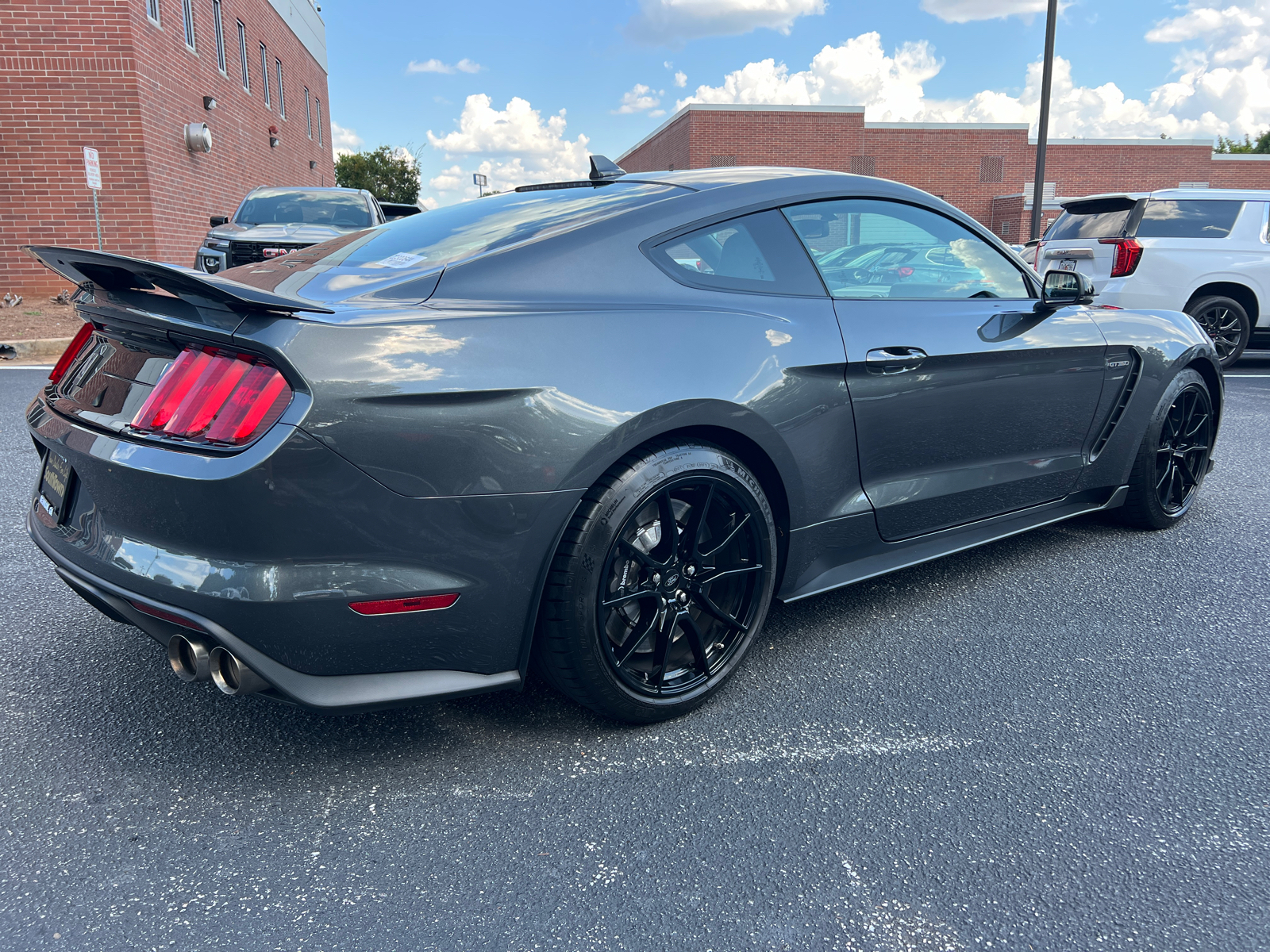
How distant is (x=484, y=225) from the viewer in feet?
8.68

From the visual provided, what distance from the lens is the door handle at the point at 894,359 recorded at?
274 cm

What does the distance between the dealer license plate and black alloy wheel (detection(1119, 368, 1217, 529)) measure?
3.81 meters

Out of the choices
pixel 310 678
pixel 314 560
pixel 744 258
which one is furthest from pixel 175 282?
pixel 744 258

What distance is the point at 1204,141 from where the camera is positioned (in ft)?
132

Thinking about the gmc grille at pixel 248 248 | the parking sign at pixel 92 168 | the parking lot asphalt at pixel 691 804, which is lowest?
the parking lot asphalt at pixel 691 804

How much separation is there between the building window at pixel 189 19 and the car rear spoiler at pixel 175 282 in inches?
711

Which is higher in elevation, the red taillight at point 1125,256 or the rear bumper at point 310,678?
the red taillight at point 1125,256

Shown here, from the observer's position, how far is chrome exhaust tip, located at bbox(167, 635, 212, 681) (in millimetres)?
1972

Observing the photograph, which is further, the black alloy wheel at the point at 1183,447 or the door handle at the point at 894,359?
the black alloy wheel at the point at 1183,447

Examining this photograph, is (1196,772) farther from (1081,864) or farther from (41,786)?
(41,786)

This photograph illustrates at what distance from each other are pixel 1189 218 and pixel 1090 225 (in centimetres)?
92

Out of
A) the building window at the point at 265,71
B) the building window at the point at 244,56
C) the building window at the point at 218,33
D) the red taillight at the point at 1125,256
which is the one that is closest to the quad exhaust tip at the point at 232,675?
the red taillight at the point at 1125,256

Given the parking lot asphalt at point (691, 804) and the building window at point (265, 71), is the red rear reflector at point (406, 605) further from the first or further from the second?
the building window at point (265, 71)

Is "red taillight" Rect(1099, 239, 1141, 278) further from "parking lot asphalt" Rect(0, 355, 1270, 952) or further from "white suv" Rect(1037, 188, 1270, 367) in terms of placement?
"parking lot asphalt" Rect(0, 355, 1270, 952)
